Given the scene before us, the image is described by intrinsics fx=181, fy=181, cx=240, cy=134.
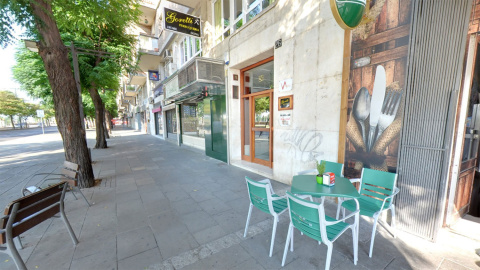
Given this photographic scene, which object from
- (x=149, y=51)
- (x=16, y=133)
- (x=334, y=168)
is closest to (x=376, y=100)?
(x=334, y=168)

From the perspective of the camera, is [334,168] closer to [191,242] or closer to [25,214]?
[191,242]

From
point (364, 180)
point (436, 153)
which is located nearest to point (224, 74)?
point (364, 180)

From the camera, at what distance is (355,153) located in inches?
123

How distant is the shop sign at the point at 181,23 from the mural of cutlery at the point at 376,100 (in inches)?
254

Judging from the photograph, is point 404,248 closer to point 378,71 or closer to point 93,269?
point 378,71

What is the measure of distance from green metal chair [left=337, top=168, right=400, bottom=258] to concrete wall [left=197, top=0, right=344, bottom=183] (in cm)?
78

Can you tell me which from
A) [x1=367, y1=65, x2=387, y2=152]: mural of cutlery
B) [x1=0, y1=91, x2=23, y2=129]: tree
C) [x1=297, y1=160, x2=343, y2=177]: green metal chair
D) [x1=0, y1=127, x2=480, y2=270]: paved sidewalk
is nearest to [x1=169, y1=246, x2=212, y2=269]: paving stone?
[x1=0, y1=127, x2=480, y2=270]: paved sidewalk

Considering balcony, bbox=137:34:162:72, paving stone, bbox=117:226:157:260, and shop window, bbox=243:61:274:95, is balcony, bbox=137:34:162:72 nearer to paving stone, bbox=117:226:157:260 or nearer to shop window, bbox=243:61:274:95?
shop window, bbox=243:61:274:95

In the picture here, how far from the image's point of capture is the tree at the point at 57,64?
3624 millimetres

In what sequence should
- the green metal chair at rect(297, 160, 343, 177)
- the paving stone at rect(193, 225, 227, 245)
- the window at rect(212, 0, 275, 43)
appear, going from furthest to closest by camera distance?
the window at rect(212, 0, 275, 43), the green metal chair at rect(297, 160, 343, 177), the paving stone at rect(193, 225, 227, 245)

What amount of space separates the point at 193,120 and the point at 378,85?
9351 millimetres

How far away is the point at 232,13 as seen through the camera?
20.3 feet

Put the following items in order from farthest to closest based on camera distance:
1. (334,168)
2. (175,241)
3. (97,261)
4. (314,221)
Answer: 1. (334,168)
2. (175,241)
3. (97,261)
4. (314,221)

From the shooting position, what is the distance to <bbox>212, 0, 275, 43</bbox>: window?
543 cm
